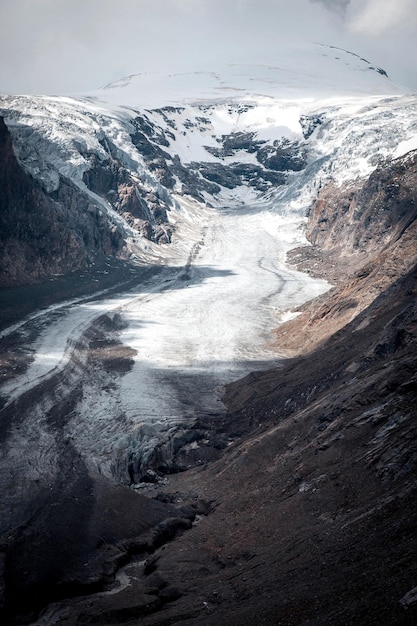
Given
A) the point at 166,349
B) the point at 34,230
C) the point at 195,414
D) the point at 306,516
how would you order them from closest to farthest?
1. the point at 306,516
2. the point at 195,414
3. the point at 166,349
4. the point at 34,230

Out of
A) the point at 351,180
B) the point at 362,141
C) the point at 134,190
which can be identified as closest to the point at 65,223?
the point at 134,190

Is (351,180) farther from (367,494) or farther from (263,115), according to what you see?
(367,494)

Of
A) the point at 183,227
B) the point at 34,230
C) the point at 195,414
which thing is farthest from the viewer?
the point at 183,227

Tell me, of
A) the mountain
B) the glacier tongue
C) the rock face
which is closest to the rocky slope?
the mountain

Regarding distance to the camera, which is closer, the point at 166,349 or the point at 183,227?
the point at 166,349

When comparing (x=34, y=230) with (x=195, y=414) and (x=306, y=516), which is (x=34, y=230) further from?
(x=306, y=516)

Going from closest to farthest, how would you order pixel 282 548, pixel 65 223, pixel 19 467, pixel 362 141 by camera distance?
pixel 282 548, pixel 19 467, pixel 65 223, pixel 362 141

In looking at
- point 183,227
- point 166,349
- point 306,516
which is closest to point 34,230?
point 166,349

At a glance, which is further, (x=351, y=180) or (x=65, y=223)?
(x=351, y=180)

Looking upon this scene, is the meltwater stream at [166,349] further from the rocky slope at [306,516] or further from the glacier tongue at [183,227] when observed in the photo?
the rocky slope at [306,516]
